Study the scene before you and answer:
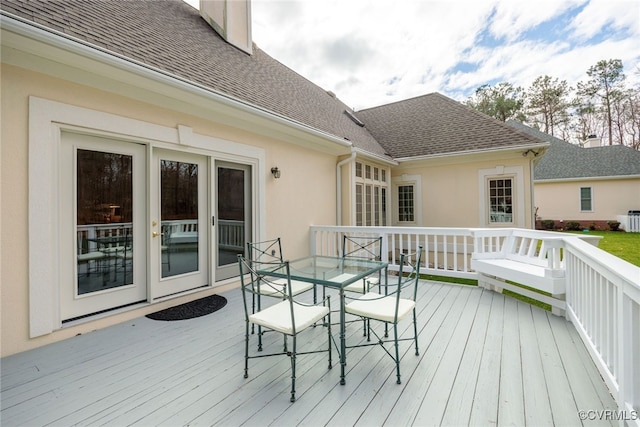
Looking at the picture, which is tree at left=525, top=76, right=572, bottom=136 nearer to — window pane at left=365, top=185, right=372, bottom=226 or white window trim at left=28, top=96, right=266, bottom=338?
window pane at left=365, top=185, right=372, bottom=226

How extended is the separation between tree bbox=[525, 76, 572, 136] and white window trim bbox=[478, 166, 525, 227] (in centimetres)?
→ 1714

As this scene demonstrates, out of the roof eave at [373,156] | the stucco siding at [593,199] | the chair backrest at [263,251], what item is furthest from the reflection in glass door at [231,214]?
the stucco siding at [593,199]

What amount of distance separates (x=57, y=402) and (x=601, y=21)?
13.9 meters

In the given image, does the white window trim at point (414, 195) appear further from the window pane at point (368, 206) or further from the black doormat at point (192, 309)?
the black doormat at point (192, 309)

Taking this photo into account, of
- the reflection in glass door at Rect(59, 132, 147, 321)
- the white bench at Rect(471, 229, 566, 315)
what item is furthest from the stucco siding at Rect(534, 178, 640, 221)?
the reflection in glass door at Rect(59, 132, 147, 321)

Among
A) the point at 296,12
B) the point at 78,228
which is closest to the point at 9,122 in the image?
the point at 78,228

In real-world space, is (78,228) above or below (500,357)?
above

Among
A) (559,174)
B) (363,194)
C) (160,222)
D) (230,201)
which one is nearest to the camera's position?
(160,222)

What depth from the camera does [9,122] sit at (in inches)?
99.8

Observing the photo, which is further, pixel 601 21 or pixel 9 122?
pixel 601 21

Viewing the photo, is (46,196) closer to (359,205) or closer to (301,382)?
(301,382)

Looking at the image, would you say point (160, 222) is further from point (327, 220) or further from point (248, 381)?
point (327, 220)

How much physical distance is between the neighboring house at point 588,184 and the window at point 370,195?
1317 centimetres

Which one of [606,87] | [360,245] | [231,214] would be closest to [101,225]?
[231,214]
